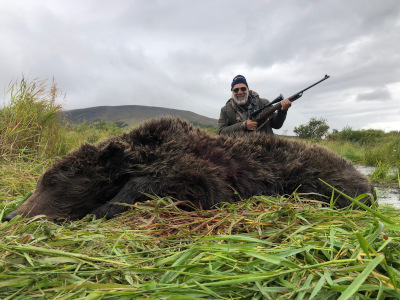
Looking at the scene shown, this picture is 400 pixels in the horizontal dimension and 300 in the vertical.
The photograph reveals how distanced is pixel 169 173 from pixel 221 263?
1.25 metres

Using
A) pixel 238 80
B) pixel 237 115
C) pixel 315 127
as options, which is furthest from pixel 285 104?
pixel 315 127

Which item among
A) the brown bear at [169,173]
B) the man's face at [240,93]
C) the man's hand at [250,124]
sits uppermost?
the man's face at [240,93]

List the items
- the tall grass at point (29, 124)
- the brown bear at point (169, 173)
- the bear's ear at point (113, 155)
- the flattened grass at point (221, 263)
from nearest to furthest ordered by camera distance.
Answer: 1. the flattened grass at point (221, 263)
2. the brown bear at point (169, 173)
3. the bear's ear at point (113, 155)
4. the tall grass at point (29, 124)

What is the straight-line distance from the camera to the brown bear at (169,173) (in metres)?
2.34

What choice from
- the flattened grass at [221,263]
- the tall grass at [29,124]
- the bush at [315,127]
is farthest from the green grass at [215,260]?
the bush at [315,127]

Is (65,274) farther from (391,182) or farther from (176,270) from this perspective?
(391,182)

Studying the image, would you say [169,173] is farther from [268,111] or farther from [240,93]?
[240,93]

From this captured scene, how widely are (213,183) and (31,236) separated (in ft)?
4.31

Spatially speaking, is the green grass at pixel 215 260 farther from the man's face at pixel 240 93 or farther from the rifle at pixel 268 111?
the man's face at pixel 240 93

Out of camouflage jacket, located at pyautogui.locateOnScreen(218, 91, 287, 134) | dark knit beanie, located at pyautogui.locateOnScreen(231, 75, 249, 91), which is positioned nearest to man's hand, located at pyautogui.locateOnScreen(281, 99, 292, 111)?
camouflage jacket, located at pyautogui.locateOnScreen(218, 91, 287, 134)

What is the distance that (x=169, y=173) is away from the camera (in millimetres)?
2373

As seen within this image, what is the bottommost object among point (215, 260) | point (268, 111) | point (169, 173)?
point (215, 260)

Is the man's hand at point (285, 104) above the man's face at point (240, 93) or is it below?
below

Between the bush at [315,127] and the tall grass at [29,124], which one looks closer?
the tall grass at [29,124]
